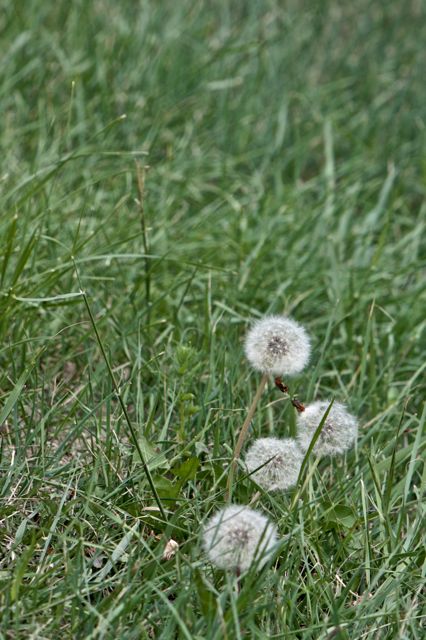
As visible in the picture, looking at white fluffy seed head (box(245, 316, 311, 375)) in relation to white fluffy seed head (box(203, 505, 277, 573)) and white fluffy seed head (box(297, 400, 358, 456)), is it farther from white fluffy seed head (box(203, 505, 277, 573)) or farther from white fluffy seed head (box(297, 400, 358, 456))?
white fluffy seed head (box(203, 505, 277, 573))

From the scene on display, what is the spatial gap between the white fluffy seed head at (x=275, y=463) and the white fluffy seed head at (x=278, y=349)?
201 millimetres

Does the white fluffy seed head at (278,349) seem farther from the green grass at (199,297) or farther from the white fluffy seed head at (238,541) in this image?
the white fluffy seed head at (238,541)

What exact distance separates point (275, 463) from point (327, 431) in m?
0.20

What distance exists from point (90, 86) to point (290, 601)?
3.38 meters

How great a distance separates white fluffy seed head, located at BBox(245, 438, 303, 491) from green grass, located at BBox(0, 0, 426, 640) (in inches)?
2.4

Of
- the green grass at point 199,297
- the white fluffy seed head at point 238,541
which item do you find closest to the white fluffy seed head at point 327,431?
the green grass at point 199,297

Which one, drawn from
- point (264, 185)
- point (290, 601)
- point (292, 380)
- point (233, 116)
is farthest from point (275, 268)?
point (290, 601)

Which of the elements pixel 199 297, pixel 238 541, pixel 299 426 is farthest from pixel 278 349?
pixel 199 297

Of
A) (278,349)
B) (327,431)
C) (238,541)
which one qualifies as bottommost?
(327,431)

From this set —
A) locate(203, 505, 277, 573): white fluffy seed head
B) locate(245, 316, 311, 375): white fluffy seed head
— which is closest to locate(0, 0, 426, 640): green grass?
locate(203, 505, 277, 573): white fluffy seed head

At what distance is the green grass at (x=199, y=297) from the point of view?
2.47 metres

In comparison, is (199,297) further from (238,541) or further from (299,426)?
(238,541)

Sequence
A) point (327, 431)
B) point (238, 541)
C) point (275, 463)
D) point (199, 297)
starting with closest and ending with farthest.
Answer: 1. point (238, 541)
2. point (275, 463)
3. point (327, 431)
4. point (199, 297)

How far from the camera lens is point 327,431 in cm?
268
